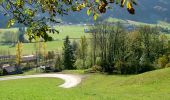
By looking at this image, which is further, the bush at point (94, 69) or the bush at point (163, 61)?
the bush at point (163, 61)

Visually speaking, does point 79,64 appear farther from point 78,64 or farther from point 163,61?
point 163,61

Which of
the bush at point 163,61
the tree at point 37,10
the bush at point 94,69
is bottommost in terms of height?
the bush at point 94,69

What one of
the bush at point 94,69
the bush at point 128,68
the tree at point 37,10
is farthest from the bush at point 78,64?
the tree at point 37,10

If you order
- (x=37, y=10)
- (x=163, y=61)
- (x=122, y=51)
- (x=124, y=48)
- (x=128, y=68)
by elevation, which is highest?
(x=37, y=10)

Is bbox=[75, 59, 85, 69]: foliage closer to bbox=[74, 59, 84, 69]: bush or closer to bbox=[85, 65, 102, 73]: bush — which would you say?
bbox=[74, 59, 84, 69]: bush

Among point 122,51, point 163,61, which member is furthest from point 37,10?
point 122,51

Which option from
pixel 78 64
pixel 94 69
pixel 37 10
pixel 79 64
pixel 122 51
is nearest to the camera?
pixel 37 10

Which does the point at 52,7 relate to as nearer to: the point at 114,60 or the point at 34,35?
the point at 34,35

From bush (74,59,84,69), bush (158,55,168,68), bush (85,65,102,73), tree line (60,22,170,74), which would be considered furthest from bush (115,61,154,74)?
bush (74,59,84,69)

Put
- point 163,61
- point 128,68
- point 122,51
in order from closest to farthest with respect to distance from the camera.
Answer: point 128,68 → point 163,61 → point 122,51

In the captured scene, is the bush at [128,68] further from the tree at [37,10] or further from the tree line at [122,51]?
the tree at [37,10]

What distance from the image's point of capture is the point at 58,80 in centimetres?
6278

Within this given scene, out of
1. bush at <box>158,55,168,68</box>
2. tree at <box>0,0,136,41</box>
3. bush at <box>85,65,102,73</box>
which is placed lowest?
bush at <box>85,65,102,73</box>

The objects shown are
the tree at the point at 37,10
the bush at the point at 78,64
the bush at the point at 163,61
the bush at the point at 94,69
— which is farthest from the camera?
the bush at the point at 78,64
